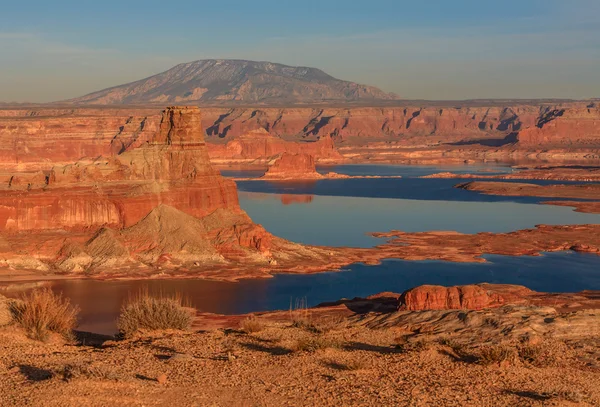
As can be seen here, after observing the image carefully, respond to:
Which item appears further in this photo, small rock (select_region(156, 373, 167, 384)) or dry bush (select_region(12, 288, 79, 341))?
dry bush (select_region(12, 288, 79, 341))

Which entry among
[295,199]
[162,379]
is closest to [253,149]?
[295,199]

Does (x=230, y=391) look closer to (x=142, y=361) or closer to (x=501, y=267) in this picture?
(x=142, y=361)

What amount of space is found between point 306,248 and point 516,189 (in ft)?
231

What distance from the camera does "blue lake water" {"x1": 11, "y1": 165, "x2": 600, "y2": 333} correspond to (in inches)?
1672

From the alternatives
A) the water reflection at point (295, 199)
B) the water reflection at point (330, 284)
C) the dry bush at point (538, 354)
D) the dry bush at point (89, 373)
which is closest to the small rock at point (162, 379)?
the dry bush at point (89, 373)

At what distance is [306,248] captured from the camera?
57.1 meters

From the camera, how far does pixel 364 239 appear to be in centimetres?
7025

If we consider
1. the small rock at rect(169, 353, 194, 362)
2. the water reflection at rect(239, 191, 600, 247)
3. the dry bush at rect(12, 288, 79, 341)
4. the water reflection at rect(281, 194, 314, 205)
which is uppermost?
the small rock at rect(169, 353, 194, 362)

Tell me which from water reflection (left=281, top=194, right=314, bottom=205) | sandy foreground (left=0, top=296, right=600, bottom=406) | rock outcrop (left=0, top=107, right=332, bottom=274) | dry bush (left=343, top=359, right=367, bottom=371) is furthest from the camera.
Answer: water reflection (left=281, top=194, right=314, bottom=205)

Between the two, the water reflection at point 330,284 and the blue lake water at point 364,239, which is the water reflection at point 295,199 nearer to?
the blue lake water at point 364,239

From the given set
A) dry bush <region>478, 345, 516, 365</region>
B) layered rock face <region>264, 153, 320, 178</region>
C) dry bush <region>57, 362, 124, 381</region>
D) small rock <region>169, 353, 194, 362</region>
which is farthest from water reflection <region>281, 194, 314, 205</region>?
dry bush <region>57, 362, 124, 381</region>

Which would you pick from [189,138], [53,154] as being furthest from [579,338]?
[53,154]

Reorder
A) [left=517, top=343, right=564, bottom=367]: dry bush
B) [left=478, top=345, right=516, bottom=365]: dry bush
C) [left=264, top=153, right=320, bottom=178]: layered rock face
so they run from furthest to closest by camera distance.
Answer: [left=264, top=153, right=320, bottom=178]: layered rock face
[left=517, top=343, right=564, bottom=367]: dry bush
[left=478, top=345, right=516, bottom=365]: dry bush

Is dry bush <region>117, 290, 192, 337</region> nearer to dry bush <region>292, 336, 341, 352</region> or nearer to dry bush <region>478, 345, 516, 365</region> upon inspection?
dry bush <region>292, 336, 341, 352</region>
